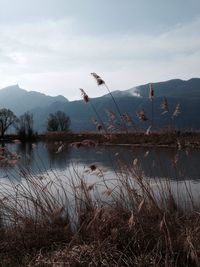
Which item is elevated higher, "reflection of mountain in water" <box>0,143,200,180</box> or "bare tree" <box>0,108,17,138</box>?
"bare tree" <box>0,108,17,138</box>

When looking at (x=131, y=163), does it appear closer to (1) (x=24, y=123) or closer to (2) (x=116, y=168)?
(2) (x=116, y=168)

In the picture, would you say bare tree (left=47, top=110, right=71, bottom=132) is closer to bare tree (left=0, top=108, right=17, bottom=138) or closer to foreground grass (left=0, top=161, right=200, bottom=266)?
bare tree (left=0, top=108, right=17, bottom=138)

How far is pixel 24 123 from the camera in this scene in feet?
181

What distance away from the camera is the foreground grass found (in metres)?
4.00

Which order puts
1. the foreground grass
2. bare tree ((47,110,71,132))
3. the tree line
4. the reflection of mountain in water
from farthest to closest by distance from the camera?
1. bare tree ((47,110,71,132))
2. the tree line
3. the reflection of mountain in water
4. the foreground grass

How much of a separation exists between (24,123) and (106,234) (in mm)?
51496

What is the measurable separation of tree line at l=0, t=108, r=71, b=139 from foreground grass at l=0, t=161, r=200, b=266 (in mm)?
45752

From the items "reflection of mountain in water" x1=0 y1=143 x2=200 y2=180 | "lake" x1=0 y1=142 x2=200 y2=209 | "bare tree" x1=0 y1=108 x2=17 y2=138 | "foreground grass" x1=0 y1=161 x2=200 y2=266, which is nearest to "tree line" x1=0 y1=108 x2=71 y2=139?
"bare tree" x1=0 y1=108 x2=17 y2=138

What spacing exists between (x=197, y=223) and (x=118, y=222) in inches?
29.8

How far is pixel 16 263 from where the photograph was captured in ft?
13.5

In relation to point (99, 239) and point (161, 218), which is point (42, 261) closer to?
point (99, 239)

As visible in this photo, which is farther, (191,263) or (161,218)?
(161,218)

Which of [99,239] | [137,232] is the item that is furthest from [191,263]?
[99,239]

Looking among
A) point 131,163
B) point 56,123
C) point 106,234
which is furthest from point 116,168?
point 56,123
